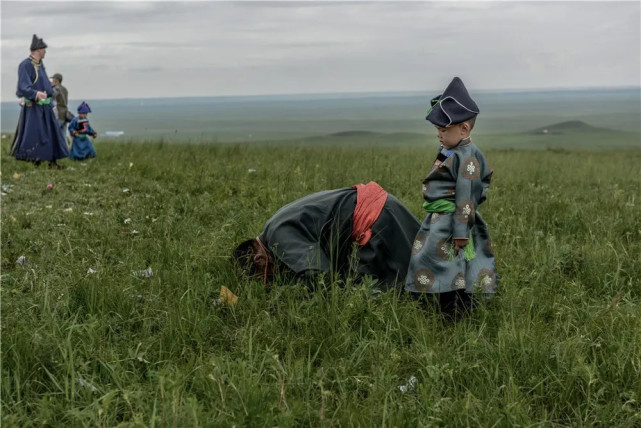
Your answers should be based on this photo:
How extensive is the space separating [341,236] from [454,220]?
1002 mm

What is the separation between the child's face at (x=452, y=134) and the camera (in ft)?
14.8

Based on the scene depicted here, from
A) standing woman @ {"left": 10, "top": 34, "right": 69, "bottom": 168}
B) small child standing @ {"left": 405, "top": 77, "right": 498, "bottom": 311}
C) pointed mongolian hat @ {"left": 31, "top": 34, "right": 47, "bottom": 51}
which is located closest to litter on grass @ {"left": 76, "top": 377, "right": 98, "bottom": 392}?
small child standing @ {"left": 405, "top": 77, "right": 498, "bottom": 311}

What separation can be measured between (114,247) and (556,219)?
16.8 feet

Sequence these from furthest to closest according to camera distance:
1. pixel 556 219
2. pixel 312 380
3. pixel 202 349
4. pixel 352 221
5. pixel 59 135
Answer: pixel 59 135, pixel 556 219, pixel 352 221, pixel 202 349, pixel 312 380

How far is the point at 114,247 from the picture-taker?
6.30 metres

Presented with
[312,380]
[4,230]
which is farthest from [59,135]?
→ [312,380]

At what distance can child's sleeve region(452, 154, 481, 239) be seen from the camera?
445cm

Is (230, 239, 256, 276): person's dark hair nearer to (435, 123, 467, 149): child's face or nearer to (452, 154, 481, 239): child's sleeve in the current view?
(452, 154, 481, 239): child's sleeve

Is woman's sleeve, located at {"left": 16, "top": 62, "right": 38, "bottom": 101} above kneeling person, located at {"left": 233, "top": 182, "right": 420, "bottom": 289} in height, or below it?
above

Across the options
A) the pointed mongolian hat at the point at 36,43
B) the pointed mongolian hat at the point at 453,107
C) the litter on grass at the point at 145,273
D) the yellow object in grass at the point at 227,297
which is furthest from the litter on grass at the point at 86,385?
the pointed mongolian hat at the point at 36,43

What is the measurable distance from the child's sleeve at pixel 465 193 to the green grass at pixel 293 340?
2.14ft

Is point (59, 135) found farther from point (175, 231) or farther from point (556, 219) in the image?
point (556, 219)

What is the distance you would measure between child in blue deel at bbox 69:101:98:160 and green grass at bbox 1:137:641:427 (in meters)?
6.70

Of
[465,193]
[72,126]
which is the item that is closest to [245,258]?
[465,193]
